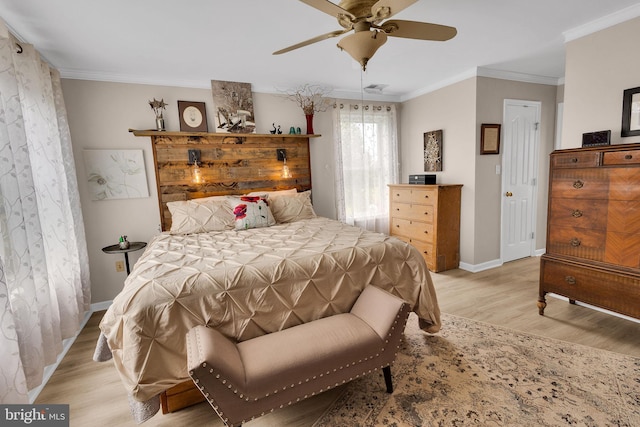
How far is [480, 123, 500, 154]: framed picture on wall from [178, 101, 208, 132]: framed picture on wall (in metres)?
3.38

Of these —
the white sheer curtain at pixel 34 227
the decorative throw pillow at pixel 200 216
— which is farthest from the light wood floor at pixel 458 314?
the decorative throw pillow at pixel 200 216

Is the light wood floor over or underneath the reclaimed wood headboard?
underneath

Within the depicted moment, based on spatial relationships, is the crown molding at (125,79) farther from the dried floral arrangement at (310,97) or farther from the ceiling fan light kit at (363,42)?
the ceiling fan light kit at (363,42)

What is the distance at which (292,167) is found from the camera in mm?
4062

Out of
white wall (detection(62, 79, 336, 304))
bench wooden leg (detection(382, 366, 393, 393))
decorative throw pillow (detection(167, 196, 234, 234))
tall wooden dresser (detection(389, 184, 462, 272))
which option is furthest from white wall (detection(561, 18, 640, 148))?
white wall (detection(62, 79, 336, 304))

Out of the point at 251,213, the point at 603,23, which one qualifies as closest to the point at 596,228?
the point at 603,23

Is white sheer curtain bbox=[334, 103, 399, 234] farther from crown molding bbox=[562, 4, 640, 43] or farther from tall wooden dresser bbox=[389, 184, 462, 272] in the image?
crown molding bbox=[562, 4, 640, 43]

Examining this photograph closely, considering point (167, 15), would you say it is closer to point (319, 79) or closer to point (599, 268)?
point (319, 79)

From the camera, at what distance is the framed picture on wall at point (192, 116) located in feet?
11.3

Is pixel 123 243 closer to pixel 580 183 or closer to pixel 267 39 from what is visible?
pixel 267 39

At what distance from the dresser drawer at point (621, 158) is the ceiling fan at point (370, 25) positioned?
1.51 m

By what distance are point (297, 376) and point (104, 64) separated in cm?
334

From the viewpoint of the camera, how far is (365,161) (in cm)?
450

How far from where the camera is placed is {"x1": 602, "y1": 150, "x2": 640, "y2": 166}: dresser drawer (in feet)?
6.59
